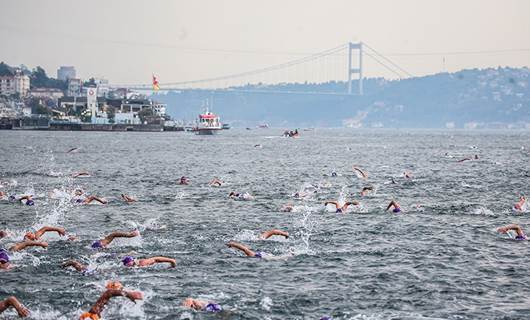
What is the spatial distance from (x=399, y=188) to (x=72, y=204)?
21.5m

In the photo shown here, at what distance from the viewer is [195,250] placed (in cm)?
2691

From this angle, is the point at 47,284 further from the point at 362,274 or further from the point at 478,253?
the point at 478,253

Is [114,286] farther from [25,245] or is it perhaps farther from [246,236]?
[246,236]

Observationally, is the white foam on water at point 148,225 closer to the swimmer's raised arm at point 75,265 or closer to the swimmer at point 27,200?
the swimmer's raised arm at point 75,265

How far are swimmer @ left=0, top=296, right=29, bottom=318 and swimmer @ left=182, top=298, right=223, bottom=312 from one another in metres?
3.83

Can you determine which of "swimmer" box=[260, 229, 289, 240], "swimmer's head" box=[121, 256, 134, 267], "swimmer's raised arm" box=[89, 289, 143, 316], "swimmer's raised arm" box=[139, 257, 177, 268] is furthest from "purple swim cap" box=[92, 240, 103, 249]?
"swimmer's raised arm" box=[89, 289, 143, 316]

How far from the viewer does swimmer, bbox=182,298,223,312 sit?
19344 mm

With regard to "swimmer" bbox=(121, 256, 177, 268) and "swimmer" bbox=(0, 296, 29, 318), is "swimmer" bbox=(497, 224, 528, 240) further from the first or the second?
"swimmer" bbox=(0, 296, 29, 318)

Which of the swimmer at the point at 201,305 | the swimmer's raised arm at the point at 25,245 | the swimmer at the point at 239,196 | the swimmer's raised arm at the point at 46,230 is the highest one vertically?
the swimmer's raised arm at the point at 46,230

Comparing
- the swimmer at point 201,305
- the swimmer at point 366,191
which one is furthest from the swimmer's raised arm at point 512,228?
the swimmer at point 366,191

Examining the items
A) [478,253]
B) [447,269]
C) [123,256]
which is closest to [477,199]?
[478,253]

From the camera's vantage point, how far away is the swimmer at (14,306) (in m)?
18.5

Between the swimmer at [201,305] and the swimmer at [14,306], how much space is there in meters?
3.83

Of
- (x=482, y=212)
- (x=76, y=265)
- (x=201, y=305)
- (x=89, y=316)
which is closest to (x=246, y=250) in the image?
(x=76, y=265)
